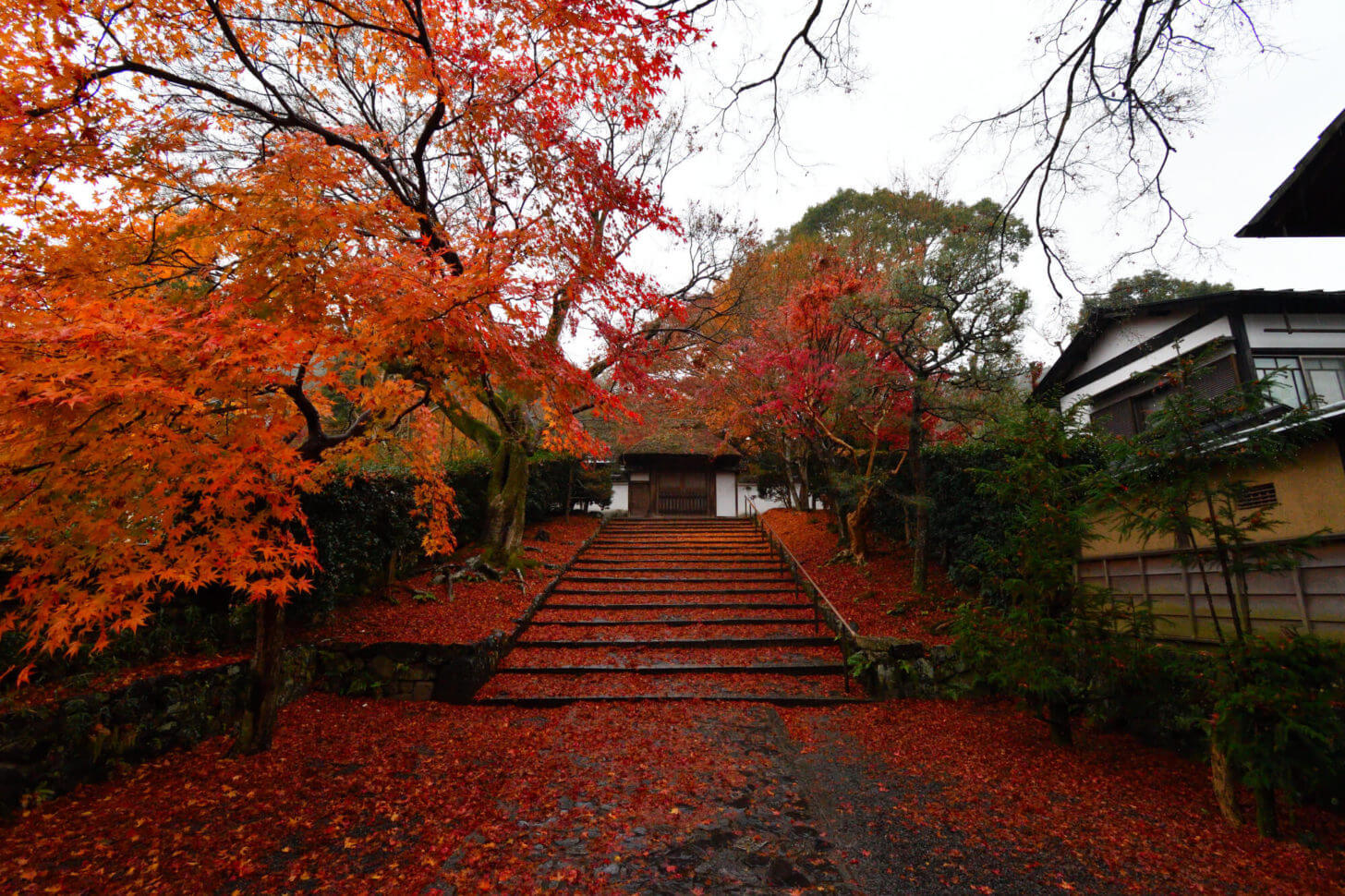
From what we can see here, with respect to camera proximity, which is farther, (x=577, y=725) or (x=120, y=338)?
(x=577, y=725)

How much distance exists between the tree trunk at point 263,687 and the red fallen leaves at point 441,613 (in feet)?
6.21

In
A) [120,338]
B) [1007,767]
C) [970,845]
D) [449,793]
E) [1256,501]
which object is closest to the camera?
[120,338]

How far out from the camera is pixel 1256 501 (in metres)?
6.20

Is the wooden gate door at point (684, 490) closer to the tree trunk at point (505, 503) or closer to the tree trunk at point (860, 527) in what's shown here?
the tree trunk at point (505, 503)

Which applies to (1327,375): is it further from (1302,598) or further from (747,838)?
(747,838)

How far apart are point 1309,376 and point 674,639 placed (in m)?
12.1

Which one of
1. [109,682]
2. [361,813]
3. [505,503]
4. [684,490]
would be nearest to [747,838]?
[361,813]

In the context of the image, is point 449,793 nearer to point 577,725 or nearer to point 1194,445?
point 577,725

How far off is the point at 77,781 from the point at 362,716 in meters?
2.13

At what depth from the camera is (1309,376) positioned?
30.9 feet

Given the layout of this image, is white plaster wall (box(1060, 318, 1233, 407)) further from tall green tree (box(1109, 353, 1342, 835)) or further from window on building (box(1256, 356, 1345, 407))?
tall green tree (box(1109, 353, 1342, 835))

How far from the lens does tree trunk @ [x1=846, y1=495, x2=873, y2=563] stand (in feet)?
35.0

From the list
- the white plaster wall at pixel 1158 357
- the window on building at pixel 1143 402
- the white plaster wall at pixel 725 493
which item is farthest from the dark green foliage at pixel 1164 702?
the white plaster wall at pixel 725 493

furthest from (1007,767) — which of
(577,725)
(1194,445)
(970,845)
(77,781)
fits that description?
(77,781)
